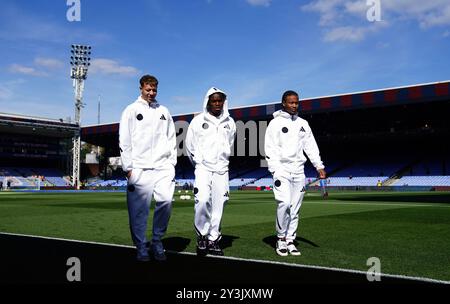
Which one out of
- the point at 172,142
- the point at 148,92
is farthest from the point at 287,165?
the point at 148,92

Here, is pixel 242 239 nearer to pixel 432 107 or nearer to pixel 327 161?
pixel 432 107

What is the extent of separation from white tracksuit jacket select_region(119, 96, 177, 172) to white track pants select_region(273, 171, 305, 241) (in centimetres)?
148

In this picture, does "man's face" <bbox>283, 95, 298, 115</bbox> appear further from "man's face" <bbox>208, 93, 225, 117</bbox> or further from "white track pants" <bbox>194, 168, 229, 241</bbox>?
"white track pants" <bbox>194, 168, 229, 241</bbox>

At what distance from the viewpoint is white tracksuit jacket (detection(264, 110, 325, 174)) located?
5910mm

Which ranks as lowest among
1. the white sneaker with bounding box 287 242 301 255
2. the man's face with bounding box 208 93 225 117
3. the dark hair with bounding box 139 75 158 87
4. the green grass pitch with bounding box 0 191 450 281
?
the green grass pitch with bounding box 0 191 450 281

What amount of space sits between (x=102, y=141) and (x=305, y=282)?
64.2m

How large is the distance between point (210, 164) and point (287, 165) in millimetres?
1064

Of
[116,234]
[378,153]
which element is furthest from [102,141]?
[116,234]

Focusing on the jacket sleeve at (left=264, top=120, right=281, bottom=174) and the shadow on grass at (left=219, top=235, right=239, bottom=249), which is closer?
the jacket sleeve at (left=264, top=120, right=281, bottom=174)

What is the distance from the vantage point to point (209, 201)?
577cm

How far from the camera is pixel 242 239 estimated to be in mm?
7258

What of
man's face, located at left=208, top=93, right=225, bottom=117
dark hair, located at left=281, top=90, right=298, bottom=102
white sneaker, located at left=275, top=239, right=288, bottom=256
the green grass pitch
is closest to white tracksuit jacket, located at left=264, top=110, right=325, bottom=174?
dark hair, located at left=281, top=90, right=298, bottom=102

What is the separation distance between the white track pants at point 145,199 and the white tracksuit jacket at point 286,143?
1.47m

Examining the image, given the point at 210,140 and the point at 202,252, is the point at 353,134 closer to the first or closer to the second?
the point at 210,140
